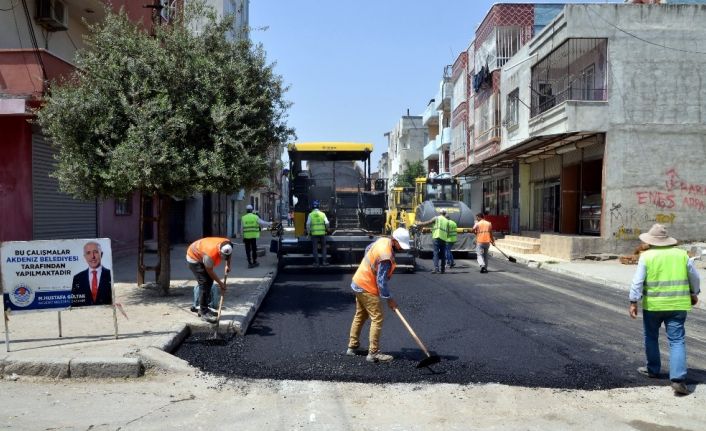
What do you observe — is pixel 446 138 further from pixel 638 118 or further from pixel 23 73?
pixel 23 73

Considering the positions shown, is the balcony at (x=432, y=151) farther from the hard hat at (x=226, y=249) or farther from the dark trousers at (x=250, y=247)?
the hard hat at (x=226, y=249)

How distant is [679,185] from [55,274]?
1654 cm

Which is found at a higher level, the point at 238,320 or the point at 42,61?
the point at 42,61

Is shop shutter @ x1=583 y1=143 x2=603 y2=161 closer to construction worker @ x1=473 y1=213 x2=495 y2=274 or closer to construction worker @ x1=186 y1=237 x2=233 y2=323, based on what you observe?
construction worker @ x1=473 y1=213 x2=495 y2=274

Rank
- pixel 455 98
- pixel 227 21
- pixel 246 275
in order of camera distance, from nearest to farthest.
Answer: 1. pixel 227 21
2. pixel 246 275
3. pixel 455 98

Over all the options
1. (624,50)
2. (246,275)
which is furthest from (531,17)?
(246,275)

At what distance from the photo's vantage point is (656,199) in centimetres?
1731

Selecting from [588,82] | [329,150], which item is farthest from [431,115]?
[329,150]

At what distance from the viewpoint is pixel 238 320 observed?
24.9 ft

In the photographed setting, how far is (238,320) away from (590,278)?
9.45m

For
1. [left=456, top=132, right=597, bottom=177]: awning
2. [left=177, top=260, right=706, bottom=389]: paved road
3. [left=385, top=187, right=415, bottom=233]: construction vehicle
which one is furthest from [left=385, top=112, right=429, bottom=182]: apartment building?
[left=177, top=260, right=706, bottom=389]: paved road

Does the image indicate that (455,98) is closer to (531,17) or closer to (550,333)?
(531,17)

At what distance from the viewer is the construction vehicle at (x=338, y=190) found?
1494cm

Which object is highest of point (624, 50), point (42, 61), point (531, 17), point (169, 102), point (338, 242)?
point (531, 17)
